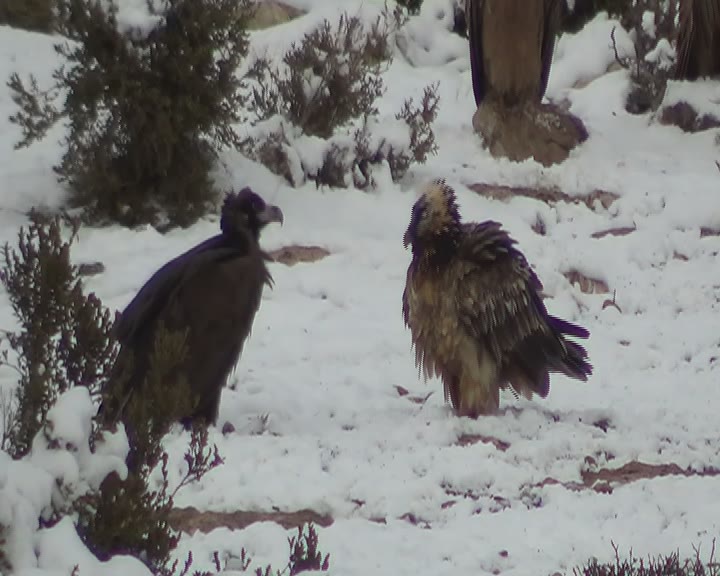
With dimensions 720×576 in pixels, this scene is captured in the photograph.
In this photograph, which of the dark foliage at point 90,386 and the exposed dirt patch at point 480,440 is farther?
the exposed dirt patch at point 480,440

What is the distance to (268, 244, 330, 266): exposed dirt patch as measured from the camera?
29.7 feet

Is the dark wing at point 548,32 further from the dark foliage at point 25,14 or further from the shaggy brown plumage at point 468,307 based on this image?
the dark foliage at point 25,14

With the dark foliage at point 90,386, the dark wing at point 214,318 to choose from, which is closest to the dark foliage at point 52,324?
the dark foliage at point 90,386

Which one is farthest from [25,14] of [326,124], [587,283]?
[587,283]

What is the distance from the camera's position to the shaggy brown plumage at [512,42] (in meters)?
11.5

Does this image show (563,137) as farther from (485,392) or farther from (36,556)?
(36,556)

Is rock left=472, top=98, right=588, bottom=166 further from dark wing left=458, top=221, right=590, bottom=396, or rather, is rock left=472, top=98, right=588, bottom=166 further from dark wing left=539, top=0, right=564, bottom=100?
dark wing left=458, top=221, right=590, bottom=396

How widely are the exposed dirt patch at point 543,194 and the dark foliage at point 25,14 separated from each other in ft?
19.8

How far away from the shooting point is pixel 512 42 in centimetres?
1155

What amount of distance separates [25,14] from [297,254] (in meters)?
6.65

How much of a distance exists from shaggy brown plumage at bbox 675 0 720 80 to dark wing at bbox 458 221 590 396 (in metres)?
6.92

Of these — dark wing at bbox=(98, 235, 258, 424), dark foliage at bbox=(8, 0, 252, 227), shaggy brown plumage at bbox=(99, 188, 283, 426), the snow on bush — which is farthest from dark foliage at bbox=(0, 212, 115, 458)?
dark foliage at bbox=(8, 0, 252, 227)

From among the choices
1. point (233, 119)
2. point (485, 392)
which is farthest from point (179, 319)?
point (233, 119)

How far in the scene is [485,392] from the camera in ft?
21.2
